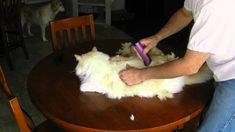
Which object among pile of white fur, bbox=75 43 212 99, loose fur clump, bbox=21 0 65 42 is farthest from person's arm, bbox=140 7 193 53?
loose fur clump, bbox=21 0 65 42

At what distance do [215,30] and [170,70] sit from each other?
0.88 ft

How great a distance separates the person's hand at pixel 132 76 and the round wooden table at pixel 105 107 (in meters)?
0.09

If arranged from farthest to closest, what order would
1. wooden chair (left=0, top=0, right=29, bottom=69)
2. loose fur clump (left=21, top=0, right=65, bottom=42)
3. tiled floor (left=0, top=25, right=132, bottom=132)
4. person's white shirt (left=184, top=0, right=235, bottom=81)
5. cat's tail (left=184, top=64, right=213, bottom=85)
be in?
loose fur clump (left=21, top=0, right=65, bottom=42) → wooden chair (left=0, top=0, right=29, bottom=69) → tiled floor (left=0, top=25, right=132, bottom=132) → cat's tail (left=184, top=64, right=213, bottom=85) → person's white shirt (left=184, top=0, right=235, bottom=81)

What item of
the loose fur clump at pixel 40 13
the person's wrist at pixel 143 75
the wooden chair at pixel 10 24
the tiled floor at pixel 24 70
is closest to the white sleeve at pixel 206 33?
the person's wrist at pixel 143 75

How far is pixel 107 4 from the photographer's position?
455 centimetres

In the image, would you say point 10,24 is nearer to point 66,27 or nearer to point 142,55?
point 66,27

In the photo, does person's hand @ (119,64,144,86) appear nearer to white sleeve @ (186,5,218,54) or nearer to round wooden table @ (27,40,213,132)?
round wooden table @ (27,40,213,132)

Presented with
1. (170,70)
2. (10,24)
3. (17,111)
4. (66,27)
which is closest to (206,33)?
(170,70)

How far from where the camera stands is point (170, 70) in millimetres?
1344

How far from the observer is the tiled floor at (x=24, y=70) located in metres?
2.60

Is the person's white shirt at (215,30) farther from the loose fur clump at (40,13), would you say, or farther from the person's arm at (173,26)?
the loose fur clump at (40,13)

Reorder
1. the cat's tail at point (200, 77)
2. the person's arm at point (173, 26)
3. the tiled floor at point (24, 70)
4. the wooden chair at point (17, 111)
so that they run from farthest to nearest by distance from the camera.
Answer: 1. the tiled floor at point (24, 70)
2. the person's arm at point (173, 26)
3. the cat's tail at point (200, 77)
4. the wooden chair at point (17, 111)

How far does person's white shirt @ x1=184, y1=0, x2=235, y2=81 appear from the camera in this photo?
1.15 m

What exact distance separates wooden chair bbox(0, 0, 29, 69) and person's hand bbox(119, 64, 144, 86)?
2250 mm
